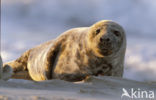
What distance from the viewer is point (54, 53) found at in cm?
621

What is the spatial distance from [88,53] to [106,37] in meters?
0.63

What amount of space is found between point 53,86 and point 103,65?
8.33 ft

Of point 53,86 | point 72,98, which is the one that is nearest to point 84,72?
point 53,86

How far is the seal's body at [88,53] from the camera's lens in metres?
5.30

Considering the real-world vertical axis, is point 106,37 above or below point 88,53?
above

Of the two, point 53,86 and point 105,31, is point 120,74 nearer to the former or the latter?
point 105,31

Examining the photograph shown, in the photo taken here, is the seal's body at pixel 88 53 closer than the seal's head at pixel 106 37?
No

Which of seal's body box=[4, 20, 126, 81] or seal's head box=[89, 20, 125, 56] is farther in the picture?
seal's body box=[4, 20, 126, 81]

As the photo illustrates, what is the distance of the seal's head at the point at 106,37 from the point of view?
512 cm

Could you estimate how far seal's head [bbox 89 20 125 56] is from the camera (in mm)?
5125

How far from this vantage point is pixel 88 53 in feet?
18.2

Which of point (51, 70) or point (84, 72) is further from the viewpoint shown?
point (51, 70)

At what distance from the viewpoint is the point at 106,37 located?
510 cm

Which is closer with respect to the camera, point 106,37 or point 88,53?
point 106,37
